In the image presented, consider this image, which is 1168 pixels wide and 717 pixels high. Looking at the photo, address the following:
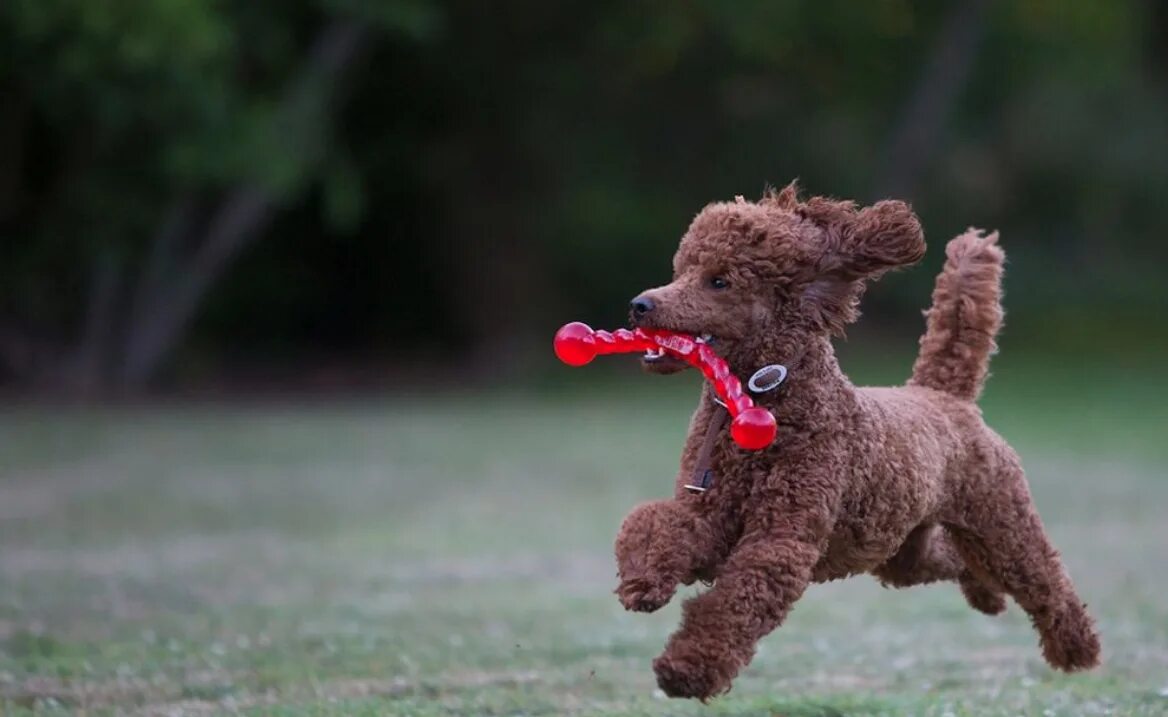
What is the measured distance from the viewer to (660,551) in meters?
5.29

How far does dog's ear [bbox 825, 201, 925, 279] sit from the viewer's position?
5535 millimetres

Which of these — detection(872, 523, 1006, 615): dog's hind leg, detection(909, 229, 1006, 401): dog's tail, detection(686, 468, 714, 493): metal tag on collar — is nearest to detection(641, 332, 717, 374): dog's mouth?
detection(686, 468, 714, 493): metal tag on collar

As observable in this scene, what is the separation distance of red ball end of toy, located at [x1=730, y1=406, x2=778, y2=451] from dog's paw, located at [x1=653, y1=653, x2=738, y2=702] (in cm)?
68

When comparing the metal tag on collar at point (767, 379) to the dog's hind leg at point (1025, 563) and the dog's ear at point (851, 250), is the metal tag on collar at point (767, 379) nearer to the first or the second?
the dog's ear at point (851, 250)

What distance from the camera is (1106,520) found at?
1524 cm

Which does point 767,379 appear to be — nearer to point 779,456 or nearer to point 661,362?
point 779,456

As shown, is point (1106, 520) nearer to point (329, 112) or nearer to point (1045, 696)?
point (1045, 696)

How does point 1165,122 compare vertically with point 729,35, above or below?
above

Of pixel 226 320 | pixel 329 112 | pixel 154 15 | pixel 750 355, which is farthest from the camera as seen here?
pixel 226 320

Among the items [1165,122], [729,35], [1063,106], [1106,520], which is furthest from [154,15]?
[1165,122]

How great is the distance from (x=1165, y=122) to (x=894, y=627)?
95.9ft

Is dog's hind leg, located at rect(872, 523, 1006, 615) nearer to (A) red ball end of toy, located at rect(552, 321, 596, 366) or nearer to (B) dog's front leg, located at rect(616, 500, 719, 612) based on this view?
(B) dog's front leg, located at rect(616, 500, 719, 612)

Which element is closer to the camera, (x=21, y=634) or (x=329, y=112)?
(x=21, y=634)

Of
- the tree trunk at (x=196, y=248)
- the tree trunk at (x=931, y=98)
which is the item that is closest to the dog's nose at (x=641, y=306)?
the tree trunk at (x=196, y=248)
